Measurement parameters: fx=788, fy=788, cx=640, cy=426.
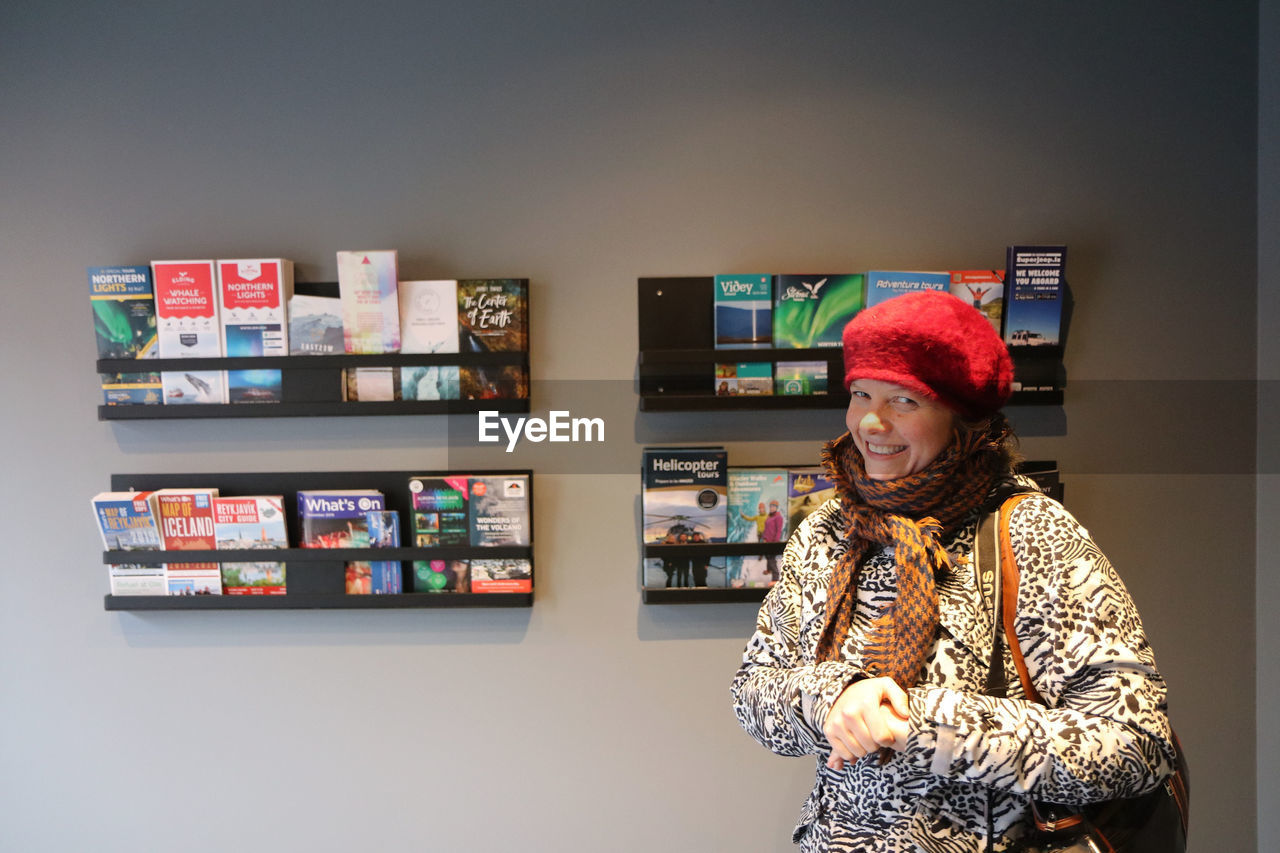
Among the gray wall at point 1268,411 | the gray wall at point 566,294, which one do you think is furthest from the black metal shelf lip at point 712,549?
the gray wall at point 1268,411

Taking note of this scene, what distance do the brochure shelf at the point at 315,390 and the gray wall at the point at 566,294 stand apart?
0.08m

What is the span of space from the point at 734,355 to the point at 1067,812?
125 cm

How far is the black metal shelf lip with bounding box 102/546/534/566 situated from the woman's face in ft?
3.93

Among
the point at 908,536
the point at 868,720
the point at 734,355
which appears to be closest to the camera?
the point at 868,720

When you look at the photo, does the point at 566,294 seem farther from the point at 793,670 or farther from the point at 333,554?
the point at 793,670

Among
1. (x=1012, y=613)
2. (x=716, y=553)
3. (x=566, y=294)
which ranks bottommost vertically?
(x=716, y=553)

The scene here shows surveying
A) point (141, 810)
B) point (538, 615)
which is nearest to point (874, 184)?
point (538, 615)

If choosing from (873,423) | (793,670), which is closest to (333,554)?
(793,670)

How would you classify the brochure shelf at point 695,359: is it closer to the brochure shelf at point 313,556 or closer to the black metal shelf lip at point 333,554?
the brochure shelf at point 313,556

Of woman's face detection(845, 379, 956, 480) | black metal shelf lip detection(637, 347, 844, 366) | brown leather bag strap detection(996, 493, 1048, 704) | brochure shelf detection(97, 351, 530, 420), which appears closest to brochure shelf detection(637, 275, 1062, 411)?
black metal shelf lip detection(637, 347, 844, 366)

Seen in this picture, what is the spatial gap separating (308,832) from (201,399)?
4.11 feet

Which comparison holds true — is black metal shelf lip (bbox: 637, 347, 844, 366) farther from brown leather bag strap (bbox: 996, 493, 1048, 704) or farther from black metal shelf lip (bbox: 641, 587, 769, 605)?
brown leather bag strap (bbox: 996, 493, 1048, 704)

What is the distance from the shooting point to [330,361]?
2080mm

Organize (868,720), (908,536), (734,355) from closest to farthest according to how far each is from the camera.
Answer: (868,720) < (908,536) < (734,355)
